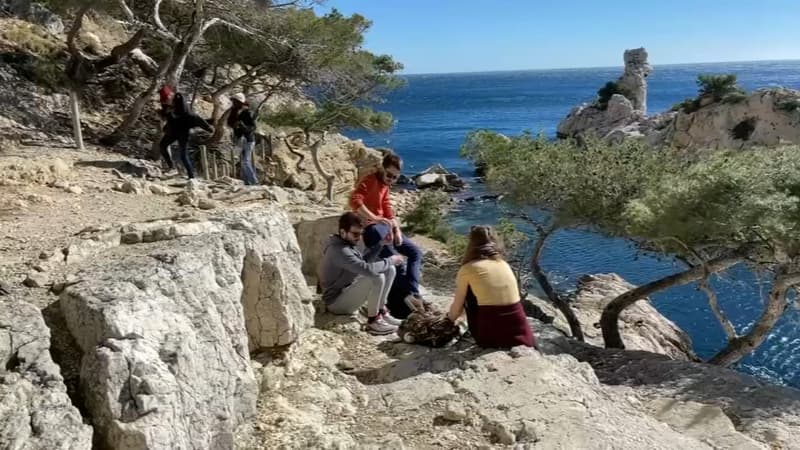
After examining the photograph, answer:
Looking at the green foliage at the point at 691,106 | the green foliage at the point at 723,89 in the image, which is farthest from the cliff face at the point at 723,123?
the green foliage at the point at 723,89

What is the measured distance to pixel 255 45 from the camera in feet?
57.5

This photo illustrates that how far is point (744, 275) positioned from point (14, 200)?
24584 mm

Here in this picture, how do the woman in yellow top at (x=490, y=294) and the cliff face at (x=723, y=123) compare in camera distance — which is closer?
the woman in yellow top at (x=490, y=294)

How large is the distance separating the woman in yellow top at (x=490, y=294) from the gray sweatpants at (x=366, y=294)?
0.98 metres

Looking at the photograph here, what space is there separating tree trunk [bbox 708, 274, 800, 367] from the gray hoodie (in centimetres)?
672

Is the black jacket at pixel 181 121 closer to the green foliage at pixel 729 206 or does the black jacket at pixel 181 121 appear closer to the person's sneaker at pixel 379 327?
the person's sneaker at pixel 379 327

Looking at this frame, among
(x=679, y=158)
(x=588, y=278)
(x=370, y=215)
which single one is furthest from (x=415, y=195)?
(x=370, y=215)

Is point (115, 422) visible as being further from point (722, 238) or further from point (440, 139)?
point (440, 139)

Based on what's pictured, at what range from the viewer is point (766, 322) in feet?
35.1

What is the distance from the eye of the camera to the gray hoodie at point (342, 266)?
7.04 m

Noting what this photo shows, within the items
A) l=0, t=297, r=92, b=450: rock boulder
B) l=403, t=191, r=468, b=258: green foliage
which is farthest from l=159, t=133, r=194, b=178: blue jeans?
l=403, t=191, r=468, b=258: green foliage

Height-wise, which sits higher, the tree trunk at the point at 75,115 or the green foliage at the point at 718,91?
the tree trunk at the point at 75,115

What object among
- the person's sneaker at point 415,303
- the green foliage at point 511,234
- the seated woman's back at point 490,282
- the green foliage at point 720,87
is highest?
the green foliage at point 720,87

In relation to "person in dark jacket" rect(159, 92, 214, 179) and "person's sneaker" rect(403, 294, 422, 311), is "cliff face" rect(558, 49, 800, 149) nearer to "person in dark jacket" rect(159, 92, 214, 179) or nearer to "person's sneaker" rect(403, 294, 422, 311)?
"person in dark jacket" rect(159, 92, 214, 179)
